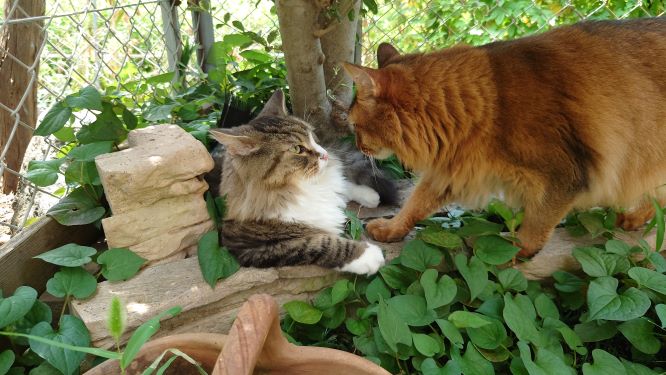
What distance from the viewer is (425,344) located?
5.77ft

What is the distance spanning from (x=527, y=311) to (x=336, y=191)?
3.34 ft

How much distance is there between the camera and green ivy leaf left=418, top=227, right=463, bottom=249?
205 centimetres

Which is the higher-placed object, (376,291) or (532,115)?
(532,115)

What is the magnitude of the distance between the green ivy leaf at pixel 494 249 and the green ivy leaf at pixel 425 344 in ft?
1.43

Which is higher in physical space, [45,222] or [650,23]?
[650,23]

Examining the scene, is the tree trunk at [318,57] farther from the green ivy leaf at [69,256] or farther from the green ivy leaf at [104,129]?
the green ivy leaf at [69,256]

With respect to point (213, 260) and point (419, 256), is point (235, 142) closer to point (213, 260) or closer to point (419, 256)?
point (213, 260)

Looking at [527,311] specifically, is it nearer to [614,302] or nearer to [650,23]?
[614,302]

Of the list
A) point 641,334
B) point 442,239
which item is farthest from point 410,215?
point 641,334

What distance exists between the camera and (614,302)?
179 cm

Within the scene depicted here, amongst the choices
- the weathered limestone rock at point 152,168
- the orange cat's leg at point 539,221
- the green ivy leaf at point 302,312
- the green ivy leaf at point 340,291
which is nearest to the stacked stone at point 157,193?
the weathered limestone rock at point 152,168

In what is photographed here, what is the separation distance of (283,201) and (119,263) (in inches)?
28.4

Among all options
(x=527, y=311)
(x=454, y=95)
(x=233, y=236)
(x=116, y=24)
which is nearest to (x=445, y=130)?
(x=454, y=95)

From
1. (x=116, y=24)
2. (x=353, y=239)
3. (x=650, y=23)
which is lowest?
(x=353, y=239)
